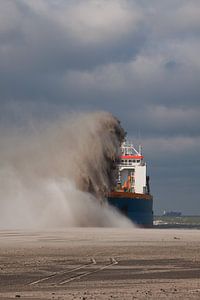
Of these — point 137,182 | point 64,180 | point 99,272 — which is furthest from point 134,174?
point 99,272

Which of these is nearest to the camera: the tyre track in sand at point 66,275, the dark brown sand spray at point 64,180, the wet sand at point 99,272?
the wet sand at point 99,272

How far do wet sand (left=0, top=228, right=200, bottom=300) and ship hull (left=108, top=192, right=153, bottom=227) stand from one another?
105ft

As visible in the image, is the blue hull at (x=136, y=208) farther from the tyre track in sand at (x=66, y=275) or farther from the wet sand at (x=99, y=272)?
the tyre track in sand at (x=66, y=275)

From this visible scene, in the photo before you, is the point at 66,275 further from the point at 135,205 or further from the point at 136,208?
the point at 136,208

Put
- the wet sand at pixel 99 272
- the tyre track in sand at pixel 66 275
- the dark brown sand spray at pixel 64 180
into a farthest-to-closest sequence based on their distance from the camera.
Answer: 1. the dark brown sand spray at pixel 64 180
2. the tyre track in sand at pixel 66 275
3. the wet sand at pixel 99 272

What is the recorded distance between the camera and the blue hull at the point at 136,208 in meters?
54.5

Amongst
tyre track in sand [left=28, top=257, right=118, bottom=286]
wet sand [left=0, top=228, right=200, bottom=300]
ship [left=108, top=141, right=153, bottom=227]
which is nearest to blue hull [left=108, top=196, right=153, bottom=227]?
ship [left=108, top=141, right=153, bottom=227]

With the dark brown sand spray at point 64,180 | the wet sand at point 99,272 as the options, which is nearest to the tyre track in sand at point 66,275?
the wet sand at point 99,272

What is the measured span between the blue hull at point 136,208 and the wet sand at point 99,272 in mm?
32582

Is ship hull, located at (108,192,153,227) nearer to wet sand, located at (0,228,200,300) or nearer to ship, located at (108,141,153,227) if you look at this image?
ship, located at (108,141,153,227)

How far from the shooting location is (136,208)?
60.5 m

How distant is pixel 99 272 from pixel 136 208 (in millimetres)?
47574

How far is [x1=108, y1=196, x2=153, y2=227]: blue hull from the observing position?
179ft

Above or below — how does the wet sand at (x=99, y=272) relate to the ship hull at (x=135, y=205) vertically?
below
